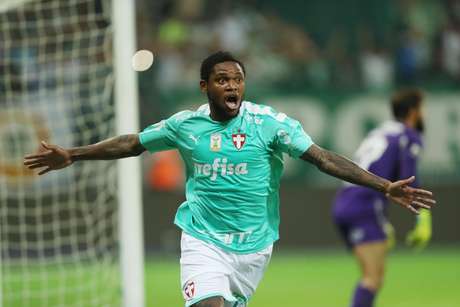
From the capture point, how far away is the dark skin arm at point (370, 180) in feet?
19.3

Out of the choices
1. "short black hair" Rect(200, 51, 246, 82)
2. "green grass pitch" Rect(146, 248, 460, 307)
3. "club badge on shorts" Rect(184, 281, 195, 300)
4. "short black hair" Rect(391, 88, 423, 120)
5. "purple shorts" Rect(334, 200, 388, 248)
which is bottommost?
"green grass pitch" Rect(146, 248, 460, 307)

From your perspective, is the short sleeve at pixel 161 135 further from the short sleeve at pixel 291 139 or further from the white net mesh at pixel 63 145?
the white net mesh at pixel 63 145

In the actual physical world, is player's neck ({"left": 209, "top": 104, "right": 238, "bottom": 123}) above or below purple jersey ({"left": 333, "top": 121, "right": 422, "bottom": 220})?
above

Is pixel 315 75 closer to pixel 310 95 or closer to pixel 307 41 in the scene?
pixel 310 95

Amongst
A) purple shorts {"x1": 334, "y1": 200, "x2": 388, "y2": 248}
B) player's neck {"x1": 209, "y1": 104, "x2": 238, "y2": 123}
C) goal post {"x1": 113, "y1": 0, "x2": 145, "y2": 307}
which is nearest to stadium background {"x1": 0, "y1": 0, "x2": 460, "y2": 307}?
purple shorts {"x1": 334, "y1": 200, "x2": 388, "y2": 248}

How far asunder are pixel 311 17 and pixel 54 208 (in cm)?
641

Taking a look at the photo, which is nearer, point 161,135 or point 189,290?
Answer: point 189,290

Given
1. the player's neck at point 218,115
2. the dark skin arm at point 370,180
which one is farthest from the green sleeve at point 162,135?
the dark skin arm at point 370,180

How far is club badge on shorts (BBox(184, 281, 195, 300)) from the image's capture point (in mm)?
6176

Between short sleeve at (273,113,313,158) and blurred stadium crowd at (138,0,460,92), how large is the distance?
10.5 meters

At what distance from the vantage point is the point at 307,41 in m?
17.7

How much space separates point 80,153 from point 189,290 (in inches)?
41.0

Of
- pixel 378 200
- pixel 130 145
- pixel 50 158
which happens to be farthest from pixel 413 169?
pixel 50 158

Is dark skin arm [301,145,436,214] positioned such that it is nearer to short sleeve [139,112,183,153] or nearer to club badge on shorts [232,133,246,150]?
club badge on shorts [232,133,246,150]
